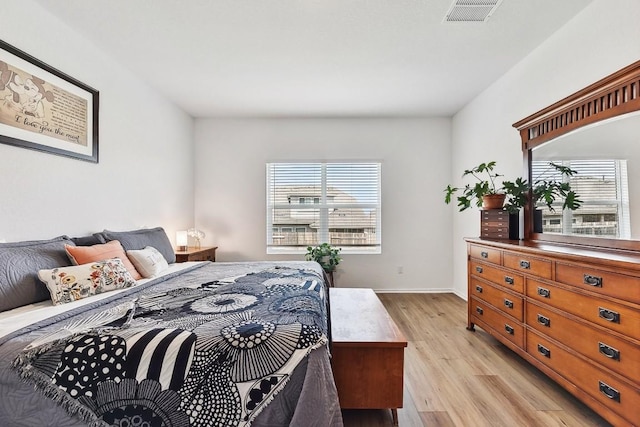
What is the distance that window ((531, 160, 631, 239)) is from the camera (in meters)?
1.94

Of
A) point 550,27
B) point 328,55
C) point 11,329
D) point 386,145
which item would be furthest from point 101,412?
point 386,145

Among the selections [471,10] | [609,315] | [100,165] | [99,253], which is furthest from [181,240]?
[609,315]

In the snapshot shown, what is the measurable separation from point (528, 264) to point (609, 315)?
0.64 meters

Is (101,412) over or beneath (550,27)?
beneath

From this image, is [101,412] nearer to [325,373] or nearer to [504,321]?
[325,373]

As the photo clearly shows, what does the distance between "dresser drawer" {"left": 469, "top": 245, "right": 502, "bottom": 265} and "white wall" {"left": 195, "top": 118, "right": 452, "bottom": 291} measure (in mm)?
1602

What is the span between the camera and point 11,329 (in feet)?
4.36

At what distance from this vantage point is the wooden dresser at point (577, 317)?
1.47m

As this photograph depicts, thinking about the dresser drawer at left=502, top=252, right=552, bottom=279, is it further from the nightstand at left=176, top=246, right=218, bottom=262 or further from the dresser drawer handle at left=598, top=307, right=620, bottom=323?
the nightstand at left=176, top=246, right=218, bottom=262

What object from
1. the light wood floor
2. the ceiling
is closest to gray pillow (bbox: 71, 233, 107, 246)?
the ceiling

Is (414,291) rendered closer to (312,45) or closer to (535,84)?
(535,84)

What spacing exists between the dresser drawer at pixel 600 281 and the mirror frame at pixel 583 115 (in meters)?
0.40

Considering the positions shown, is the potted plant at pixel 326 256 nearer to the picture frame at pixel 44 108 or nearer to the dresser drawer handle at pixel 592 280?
the picture frame at pixel 44 108

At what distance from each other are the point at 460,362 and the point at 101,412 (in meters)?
2.30
